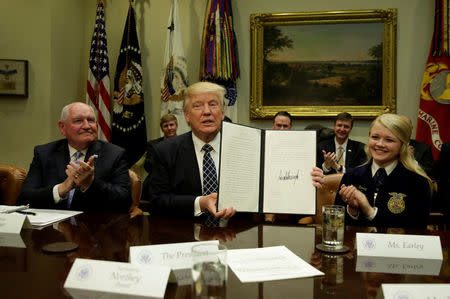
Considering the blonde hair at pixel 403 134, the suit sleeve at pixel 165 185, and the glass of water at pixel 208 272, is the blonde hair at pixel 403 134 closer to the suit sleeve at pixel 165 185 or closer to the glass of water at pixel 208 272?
the suit sleeve at pixel 165 185

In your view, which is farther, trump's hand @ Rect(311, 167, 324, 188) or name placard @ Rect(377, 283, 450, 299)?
trump's hand @ Rect(311, 167, 324, 188)

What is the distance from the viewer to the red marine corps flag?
15.8 ft

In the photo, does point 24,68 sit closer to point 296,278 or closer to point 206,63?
point 206,63

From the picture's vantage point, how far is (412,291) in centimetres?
88

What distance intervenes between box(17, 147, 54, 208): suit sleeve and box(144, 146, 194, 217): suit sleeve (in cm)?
61

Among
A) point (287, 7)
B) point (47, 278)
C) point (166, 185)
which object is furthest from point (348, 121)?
point (47, 278)

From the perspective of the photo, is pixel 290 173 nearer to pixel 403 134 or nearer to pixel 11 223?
pixel 403 134

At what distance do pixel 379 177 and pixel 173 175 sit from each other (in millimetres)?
1111

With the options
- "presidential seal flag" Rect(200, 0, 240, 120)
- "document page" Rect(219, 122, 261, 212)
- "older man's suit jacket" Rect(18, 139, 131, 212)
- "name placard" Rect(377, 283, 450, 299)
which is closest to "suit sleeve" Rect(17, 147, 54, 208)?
"older man's suit jacket" Rect(18, 139, 131, 212)

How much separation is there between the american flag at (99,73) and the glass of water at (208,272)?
456 cm

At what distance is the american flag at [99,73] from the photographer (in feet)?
16.8

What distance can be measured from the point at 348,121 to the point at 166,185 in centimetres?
307

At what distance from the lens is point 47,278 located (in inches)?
41.1

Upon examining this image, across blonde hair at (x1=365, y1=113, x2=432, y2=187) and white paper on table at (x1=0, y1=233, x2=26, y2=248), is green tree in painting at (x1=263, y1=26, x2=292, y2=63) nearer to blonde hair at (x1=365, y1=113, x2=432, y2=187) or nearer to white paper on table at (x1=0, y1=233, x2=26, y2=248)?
blonde hair at (x1=365, y1=113, x2=432, y2=187)
